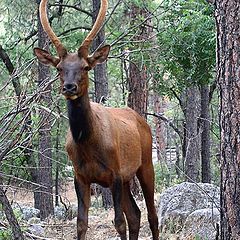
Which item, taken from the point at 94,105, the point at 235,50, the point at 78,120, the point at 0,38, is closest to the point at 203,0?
the point at 94,105

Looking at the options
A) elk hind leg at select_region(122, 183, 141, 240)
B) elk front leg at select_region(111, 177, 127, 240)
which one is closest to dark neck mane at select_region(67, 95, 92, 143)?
elk front leg at select_region(111, 177, 127, 240)

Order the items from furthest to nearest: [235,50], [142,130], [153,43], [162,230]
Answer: [153,43] → [162,230] → [142,130] → [235,50]

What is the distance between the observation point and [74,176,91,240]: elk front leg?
22.7ft

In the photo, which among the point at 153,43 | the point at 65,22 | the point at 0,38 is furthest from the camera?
the point at 65,22

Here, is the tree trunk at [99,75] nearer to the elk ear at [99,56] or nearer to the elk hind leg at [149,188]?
the elk hind leg at [149,188]

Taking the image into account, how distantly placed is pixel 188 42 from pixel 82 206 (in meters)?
4.35

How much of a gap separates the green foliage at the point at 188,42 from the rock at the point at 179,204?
6.79 ft

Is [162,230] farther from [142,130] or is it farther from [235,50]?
[235,50]

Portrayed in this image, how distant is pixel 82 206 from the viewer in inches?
276

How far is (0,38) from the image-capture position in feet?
52.0

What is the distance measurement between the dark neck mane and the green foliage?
3.32 metres

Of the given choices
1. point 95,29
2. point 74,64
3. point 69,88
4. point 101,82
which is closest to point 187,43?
point 95,29

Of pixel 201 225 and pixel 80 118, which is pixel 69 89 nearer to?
pixel 80 118

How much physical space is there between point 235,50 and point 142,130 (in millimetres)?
3450
